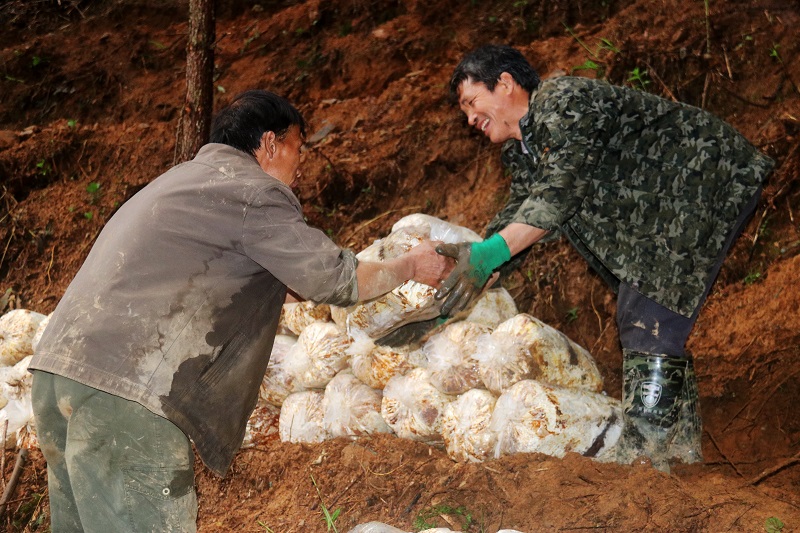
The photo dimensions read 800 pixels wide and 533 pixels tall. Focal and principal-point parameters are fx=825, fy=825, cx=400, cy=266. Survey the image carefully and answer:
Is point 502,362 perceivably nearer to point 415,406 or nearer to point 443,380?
point 443,380

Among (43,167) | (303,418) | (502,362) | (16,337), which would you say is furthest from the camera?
(43,167)

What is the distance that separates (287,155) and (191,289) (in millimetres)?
698

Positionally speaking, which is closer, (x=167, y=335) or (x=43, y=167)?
(x=167, y=335)

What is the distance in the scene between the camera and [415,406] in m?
3.87

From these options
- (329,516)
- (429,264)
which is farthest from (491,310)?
(329,516)

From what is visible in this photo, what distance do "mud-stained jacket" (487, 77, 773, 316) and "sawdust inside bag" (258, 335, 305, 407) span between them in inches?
63.5

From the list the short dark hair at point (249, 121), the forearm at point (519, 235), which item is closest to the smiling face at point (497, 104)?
the forearm at point (519, 235)

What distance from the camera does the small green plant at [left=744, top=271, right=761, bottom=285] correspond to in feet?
14.9

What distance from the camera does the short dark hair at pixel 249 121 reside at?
296cm

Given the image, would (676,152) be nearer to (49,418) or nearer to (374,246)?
(374,246)

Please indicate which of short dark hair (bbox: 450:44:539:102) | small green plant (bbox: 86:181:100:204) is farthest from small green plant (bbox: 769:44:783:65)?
small green plant (bbox: 86:181:100:204)


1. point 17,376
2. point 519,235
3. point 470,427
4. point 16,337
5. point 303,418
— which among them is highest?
point 519,235

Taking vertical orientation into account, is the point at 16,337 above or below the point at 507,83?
below

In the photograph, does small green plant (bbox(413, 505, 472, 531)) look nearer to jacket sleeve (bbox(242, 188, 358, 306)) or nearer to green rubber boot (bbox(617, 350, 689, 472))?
green rubber boot (bbox(617, 350, 689, 472))
